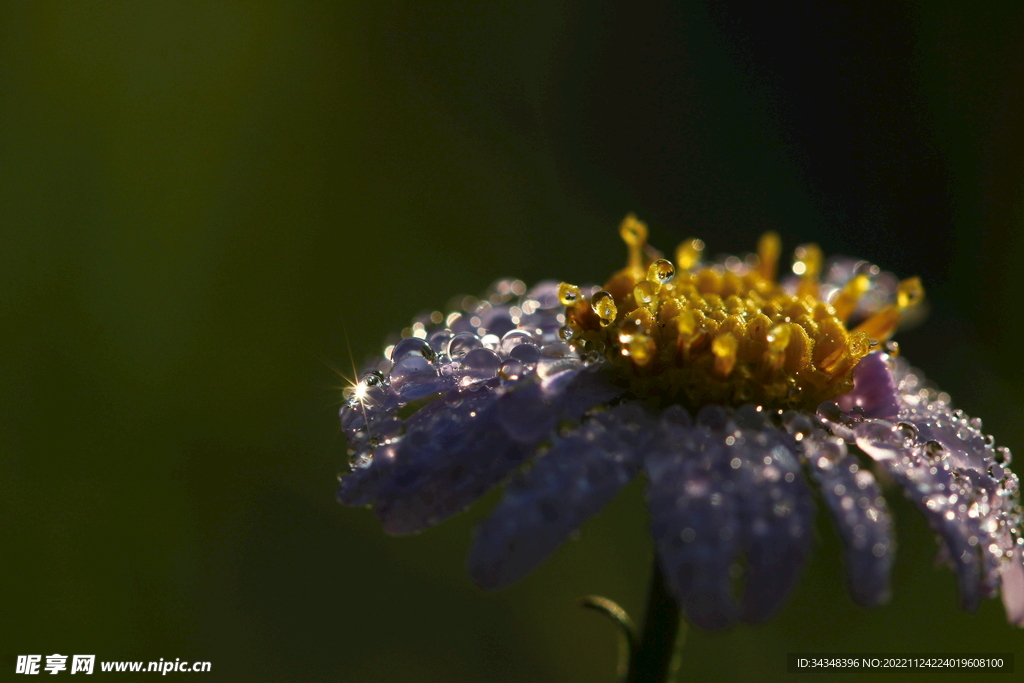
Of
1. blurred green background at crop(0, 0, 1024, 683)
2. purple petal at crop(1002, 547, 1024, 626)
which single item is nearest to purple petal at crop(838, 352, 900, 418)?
purple petal at crop(1002, 547, 1024, 626)

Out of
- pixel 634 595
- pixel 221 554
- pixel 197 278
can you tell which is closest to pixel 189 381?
pixel 197 278

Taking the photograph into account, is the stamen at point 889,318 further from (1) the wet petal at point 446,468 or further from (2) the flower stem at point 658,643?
(1) the wet petal at point 446,468

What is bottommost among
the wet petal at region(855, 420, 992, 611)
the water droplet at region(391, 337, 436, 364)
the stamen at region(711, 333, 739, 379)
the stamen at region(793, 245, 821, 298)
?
the wet petal at region(855, 420, 992, 611)

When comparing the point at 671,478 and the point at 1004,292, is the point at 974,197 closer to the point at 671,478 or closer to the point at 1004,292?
the point at 1004,292

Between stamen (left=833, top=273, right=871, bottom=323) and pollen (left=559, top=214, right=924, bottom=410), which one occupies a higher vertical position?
stamen (left=833, top=273, right=871, bottom=323)

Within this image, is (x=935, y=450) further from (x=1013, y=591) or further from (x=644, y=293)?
(x=644, y=293)

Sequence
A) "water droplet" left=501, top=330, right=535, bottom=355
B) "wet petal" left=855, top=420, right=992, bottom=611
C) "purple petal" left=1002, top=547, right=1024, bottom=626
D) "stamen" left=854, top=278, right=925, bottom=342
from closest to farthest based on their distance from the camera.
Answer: "wet petal" left=855, top=420, right=992, bottom=611 → "purple petal" left=1002, top=547, right=1024, bottom=626 → "water droplet" left=501, top=330, right=535, bottom=355 → "stamen" left=854, top=278, right=925, bottom=342

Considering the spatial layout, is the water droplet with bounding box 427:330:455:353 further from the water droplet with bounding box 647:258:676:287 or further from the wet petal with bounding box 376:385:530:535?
the water droplet with bounding box 647:258:676:287
